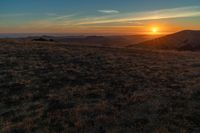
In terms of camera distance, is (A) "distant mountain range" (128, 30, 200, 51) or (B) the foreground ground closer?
(B) the foreground ground

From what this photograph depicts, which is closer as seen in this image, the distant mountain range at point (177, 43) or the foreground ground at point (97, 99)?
the foreground ground at point (97, 99)

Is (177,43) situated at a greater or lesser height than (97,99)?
lesser

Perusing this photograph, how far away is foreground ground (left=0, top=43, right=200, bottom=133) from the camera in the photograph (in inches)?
343

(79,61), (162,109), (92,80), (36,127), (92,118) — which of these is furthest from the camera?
(79,61)

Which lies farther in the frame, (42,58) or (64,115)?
(42,58)

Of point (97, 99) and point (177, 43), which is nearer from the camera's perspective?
point (97, 99)

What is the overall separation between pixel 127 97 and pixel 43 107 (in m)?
3.95

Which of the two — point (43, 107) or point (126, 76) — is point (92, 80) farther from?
point (43, 107)

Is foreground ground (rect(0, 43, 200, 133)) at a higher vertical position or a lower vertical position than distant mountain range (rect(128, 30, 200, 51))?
higher

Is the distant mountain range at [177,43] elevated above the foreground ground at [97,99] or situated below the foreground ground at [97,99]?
below

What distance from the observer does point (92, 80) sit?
15133 mm

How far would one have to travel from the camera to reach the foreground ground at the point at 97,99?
28.6 ft

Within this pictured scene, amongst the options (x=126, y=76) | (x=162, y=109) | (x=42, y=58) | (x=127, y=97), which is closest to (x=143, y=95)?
(x=127, y=97)

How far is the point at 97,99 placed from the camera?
1162 cm
